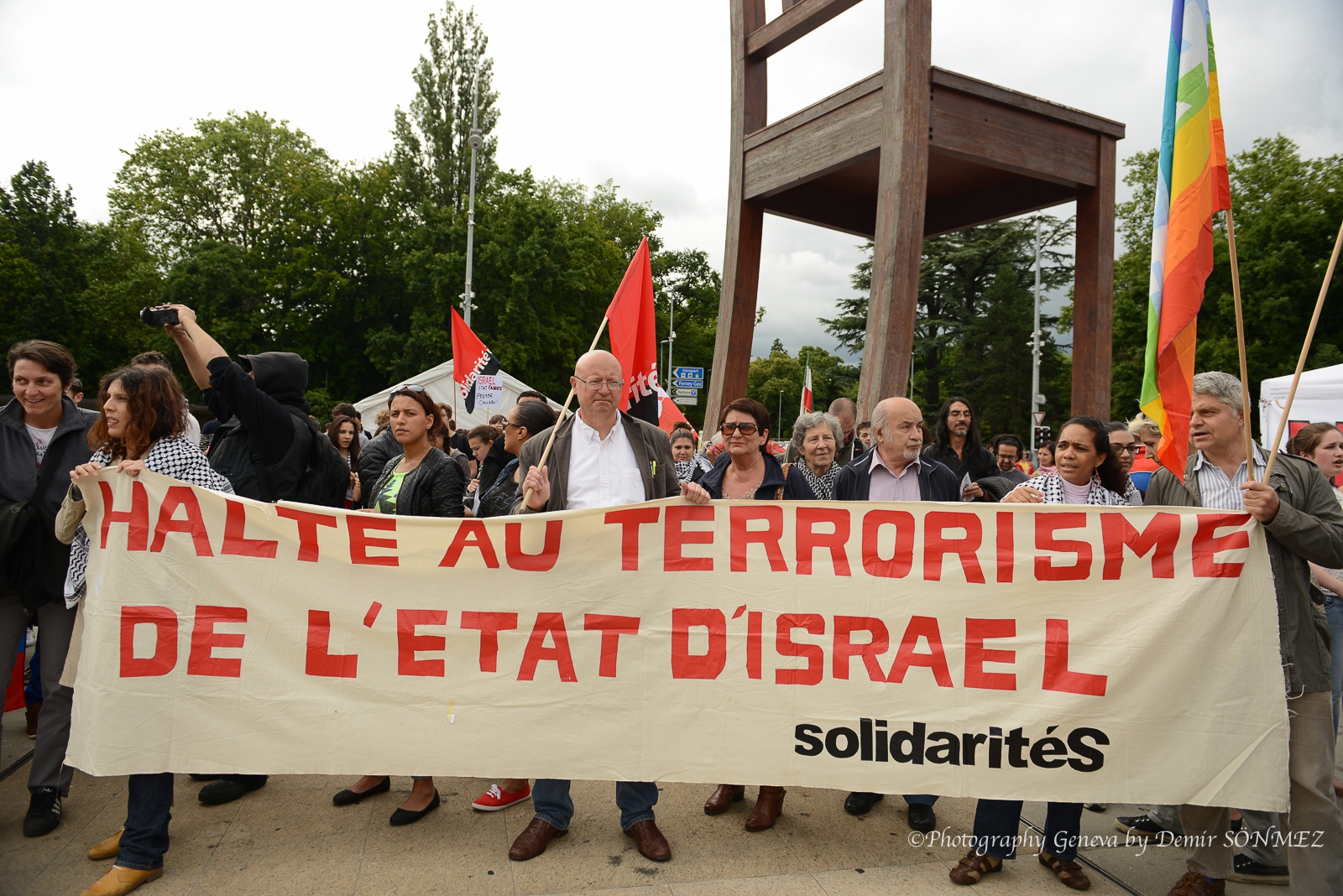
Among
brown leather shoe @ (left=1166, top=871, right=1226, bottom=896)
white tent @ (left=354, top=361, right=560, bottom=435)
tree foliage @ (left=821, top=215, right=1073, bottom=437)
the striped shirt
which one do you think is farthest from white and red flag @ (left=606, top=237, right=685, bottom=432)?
tree foliage @ (left=821, top=215, right=1073, bottom=437)

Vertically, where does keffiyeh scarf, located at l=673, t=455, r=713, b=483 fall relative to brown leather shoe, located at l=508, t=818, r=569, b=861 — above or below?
above

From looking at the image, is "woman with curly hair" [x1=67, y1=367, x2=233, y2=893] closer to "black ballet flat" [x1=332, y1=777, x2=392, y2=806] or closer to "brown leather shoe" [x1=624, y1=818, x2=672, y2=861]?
"black ballet flat" [x1=332, y1=777, x2=392, y2=806]

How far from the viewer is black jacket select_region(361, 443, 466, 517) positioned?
3578 mm

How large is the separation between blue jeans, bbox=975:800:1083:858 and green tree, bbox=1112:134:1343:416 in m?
26.2

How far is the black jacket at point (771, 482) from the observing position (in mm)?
3547

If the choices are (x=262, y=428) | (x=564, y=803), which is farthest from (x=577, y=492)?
(x=262, y=428)

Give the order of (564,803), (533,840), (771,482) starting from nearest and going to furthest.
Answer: (533,840) < (564,803) < (771,482)

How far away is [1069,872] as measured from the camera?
3041 millimetres

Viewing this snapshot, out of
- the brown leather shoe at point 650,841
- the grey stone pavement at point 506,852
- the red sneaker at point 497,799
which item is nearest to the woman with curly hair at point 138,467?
the grey stone pavement at point 506,852

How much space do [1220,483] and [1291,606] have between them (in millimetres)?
483

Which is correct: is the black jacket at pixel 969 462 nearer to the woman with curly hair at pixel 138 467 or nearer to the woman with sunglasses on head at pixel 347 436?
the woman with curly hair at pixel 138 467

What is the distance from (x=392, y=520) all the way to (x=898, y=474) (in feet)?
7.48

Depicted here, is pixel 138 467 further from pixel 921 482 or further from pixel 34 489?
pixel 921 482

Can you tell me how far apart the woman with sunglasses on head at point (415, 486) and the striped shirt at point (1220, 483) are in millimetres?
3041
